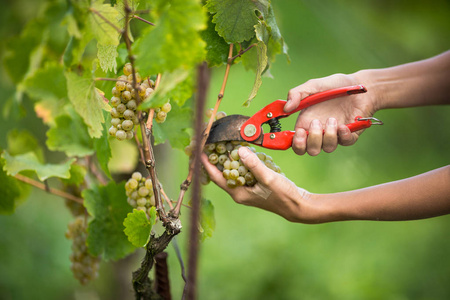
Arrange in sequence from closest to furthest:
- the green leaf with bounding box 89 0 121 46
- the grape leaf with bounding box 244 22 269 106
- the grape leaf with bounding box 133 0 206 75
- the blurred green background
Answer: the grape leaf with bounding box 133 0 206 75, the green leaf with bounding box 89 0 121 46, the grape leaf with bounding box 244 22 269 106, the blurred green background

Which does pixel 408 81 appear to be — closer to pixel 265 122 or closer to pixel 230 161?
pixel 265 122

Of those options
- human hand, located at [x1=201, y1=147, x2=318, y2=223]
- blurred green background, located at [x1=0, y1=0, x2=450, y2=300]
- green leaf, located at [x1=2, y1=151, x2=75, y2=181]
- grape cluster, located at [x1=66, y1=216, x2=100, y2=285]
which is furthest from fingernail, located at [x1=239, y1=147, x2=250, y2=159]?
blurred green background, located at [x1=0, y1=0, x2=450, y2=300]

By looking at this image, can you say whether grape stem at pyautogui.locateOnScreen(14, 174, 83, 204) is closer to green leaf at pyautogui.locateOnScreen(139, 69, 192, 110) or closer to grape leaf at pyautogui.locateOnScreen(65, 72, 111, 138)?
grape leaf at pyautogui.locateOnScreen(65, 72, 111, 138)

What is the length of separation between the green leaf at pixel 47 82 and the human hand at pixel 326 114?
547 mm

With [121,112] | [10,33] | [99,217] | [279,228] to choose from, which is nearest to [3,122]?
[10,33]

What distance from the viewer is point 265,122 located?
34.6 inches

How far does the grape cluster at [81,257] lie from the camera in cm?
102

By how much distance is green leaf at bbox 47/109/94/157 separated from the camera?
0.98 metres

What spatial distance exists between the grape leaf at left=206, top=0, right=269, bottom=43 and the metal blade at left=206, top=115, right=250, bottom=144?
0.52ft

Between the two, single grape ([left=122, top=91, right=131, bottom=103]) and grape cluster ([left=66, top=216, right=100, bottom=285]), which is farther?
grape cluster ([left=66, top=216, right=100, bottom=285])

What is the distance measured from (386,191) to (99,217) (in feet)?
2.01

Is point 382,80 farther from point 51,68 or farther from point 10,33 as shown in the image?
point 10,33

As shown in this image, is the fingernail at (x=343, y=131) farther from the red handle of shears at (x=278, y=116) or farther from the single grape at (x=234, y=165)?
the single grape at (x=234, y=165)

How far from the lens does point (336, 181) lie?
9.52ft
